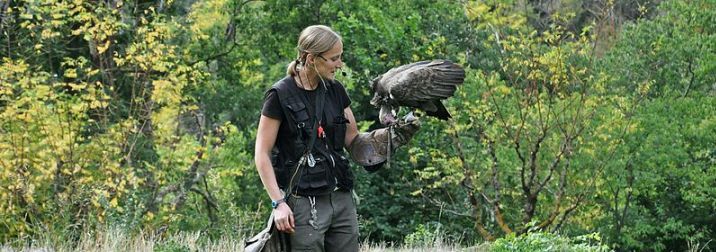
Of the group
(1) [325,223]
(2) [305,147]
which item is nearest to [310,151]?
(2) [305,147]

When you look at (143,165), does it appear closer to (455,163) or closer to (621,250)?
(455,163)

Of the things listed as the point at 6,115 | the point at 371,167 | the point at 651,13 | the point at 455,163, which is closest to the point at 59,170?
the point at 6,115

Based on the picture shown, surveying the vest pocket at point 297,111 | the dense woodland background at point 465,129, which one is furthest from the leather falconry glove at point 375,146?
the dense woodland background at point 465,129

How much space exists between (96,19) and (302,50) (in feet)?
39.6

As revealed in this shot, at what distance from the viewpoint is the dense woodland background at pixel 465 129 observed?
13852 millimetres

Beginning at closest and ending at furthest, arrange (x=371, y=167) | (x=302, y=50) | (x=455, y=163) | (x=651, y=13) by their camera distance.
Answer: (x=302, y=50) → (x=371, y=167) → (x=455, y=163) → (x=651, y=13)

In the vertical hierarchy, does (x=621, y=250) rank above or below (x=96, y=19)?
below

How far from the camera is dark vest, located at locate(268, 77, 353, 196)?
461 centimetres

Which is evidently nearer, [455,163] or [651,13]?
[455,163]

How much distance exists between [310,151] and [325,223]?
320mm

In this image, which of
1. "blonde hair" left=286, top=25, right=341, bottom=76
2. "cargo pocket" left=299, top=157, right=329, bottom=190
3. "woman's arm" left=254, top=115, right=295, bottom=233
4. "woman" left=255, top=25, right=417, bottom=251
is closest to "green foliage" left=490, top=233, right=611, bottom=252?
"woman" left=255, top=25, right=417, bottom=251

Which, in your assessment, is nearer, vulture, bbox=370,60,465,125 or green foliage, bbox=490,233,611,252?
vulture, bbox=370,60,465,125

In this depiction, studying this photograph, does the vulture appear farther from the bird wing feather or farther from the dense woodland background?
the dense woodland background

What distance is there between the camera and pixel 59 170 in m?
13.5
